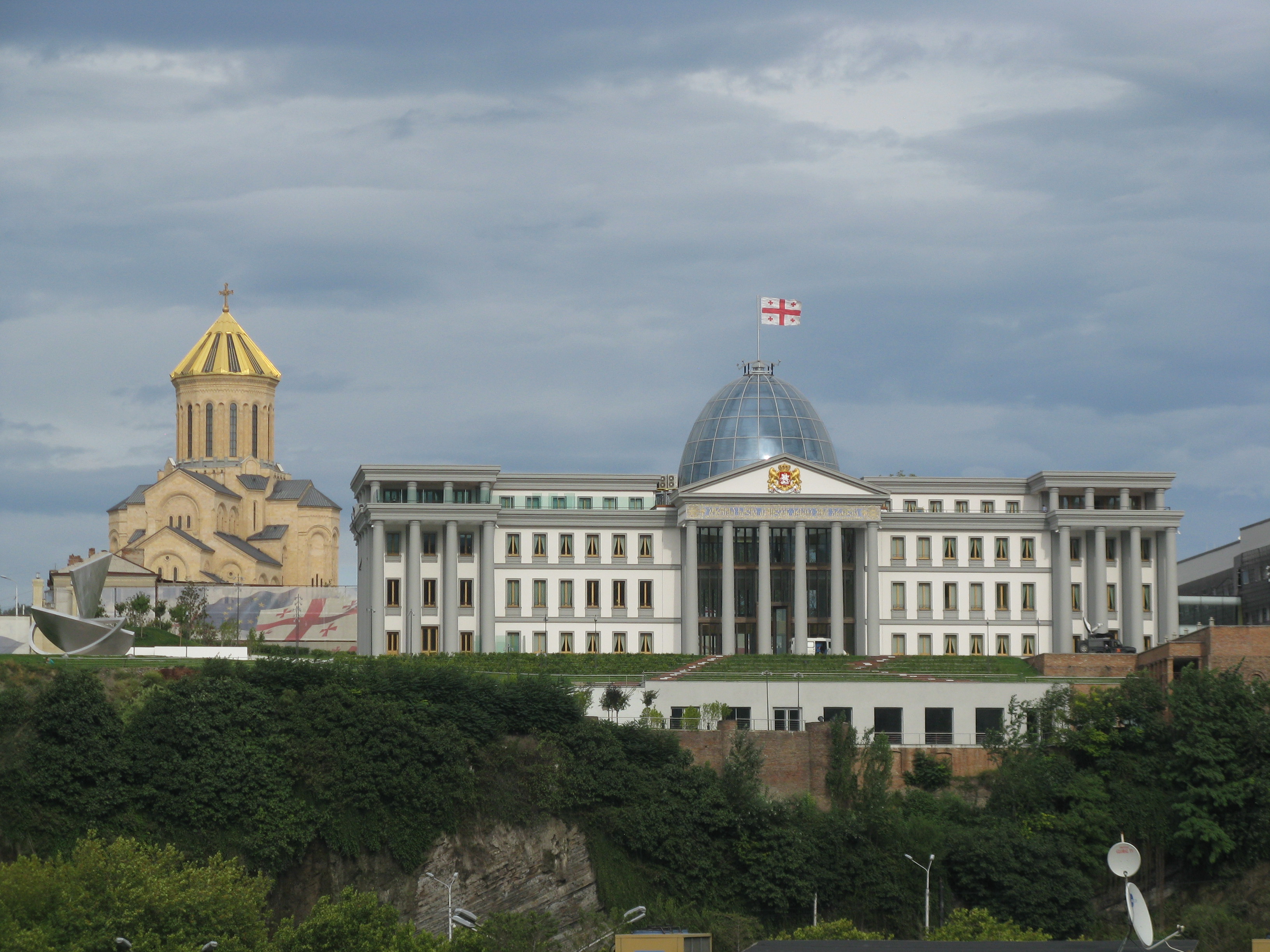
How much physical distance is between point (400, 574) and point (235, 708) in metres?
36.0

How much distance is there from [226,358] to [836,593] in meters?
74.3

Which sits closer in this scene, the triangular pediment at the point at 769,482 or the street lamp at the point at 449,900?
the street lamp at the point at 449,900

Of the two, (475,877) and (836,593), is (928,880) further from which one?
(836,593)

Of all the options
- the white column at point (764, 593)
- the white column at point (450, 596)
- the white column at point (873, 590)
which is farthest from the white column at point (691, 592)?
the white column at point (450, 596)

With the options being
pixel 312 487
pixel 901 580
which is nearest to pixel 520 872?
pixel 901 580

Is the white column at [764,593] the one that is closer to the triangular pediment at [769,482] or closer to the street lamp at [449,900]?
the triangular pediment at [769,482]

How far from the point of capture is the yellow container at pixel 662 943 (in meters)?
57.5

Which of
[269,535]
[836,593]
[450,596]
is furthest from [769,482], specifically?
[269,535]

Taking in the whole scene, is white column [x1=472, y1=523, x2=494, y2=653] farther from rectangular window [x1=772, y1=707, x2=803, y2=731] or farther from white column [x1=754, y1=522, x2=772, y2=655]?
rectangular window [x1=772, y1=707, x2=803, y2=731]

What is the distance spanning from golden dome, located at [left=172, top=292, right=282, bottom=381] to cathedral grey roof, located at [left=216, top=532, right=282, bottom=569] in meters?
14.5

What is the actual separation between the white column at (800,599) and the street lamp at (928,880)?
108ft

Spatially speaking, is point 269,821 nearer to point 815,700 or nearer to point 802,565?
point 815,700

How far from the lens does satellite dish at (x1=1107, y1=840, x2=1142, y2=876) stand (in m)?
58.5

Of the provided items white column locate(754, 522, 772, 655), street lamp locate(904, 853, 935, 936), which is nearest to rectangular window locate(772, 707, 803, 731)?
street lamp locate(904, 853, 935, 936)
